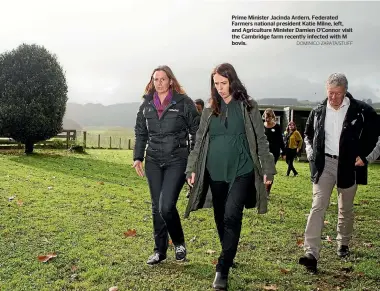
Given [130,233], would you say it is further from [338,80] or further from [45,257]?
[338,80]

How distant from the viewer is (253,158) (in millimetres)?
4840

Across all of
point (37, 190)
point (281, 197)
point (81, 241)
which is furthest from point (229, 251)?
point (37, 190)

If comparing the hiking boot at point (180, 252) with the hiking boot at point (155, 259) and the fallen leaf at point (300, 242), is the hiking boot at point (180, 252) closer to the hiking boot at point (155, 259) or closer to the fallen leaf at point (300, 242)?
the hiking boot at point (155, 259)

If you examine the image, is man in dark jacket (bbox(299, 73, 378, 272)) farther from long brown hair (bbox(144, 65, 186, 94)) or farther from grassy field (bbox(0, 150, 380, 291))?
long brown hair (bbox(144, 65, 186, 94))

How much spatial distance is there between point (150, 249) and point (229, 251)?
213 cm

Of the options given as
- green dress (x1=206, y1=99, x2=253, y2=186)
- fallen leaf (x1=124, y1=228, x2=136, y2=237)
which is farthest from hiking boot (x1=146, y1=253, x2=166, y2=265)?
fallen leaf (x1=124, y1=228, x2=136, y2=237)

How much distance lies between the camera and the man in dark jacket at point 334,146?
227 inches

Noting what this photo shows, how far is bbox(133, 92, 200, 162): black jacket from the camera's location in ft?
18.0

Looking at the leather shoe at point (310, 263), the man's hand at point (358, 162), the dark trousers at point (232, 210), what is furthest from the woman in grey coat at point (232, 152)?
the man's hand at point (358, 162)

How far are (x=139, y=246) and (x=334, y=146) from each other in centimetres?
317

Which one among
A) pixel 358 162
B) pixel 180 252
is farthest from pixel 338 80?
pixel 180 252

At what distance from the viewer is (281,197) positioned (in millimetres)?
12469

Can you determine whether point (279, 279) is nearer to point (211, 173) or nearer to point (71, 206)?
point (211, 173)

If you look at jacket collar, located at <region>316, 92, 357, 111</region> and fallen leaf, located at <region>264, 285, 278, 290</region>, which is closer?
fallen leaf, located at <region>264, 285, 278, 290</region>
